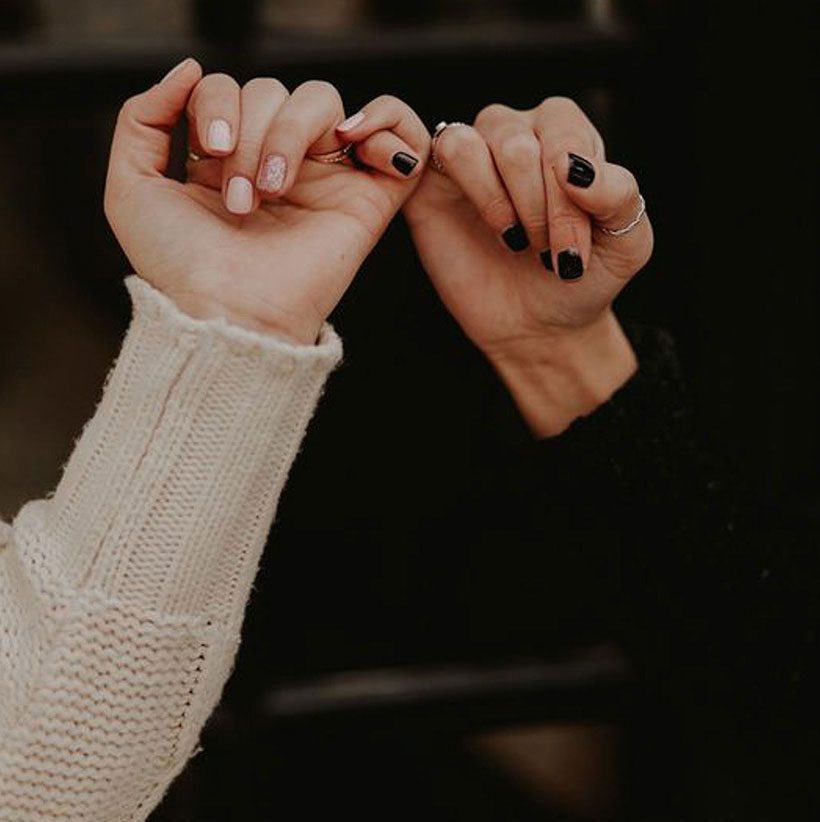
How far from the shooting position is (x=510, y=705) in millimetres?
1469

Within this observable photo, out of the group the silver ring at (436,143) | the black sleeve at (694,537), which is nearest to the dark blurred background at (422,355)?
the black sleeve at (694,537)

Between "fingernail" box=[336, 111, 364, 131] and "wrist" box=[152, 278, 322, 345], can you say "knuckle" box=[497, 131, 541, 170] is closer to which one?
"fingernail" box=[336, 111, 364, 131]

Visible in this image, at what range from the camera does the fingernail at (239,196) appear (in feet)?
2.77

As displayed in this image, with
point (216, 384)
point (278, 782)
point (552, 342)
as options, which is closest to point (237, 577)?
point (216, 384)

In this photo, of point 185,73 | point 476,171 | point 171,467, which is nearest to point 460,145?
point 476,171

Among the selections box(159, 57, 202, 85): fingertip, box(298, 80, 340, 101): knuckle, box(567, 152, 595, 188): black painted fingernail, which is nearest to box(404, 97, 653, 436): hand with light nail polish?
box(567, 152, 595, 188): black painted fingernail

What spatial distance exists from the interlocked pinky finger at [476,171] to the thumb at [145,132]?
8.4 inches

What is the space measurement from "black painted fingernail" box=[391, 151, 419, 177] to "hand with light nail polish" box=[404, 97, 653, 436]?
3cm

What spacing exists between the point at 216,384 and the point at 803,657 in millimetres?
659

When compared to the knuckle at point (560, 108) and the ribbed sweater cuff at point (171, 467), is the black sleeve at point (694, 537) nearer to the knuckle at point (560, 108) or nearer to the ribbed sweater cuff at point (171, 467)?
the knuckle at point (560, 108)

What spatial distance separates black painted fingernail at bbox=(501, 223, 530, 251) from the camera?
95cm

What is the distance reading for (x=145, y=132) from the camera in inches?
35.4

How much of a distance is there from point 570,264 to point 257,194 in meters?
0.26

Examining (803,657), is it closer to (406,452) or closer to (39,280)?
(406,452)
